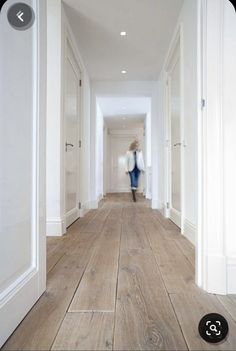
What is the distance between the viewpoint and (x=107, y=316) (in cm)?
104

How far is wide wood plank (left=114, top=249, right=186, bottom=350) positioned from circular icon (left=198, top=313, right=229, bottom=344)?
0.27ft

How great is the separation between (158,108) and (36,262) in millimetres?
4012

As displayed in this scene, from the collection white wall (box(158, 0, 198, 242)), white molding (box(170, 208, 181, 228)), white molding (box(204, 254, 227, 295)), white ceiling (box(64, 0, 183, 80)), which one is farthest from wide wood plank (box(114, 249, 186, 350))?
white ceiling (box(64, 0, 183, 80))

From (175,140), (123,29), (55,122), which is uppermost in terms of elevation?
(123,29)

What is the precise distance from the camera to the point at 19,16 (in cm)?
91

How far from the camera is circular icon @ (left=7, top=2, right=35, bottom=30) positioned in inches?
34.9

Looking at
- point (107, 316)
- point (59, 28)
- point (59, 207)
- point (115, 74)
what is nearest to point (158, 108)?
point (115, 74)

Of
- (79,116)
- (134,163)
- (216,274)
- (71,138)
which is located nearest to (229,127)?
(216,274)

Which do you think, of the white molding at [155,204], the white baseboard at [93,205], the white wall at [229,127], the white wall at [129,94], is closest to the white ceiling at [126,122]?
the white wall at [129,94]

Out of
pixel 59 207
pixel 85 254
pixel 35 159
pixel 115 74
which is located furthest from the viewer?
pixel 115 74

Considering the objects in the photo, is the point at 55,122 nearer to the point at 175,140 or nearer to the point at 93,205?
the point at 175,140

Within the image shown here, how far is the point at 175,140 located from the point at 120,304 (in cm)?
246

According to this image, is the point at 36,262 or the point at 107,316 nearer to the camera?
the point at 107,316

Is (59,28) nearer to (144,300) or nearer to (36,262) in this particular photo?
(36,262)
